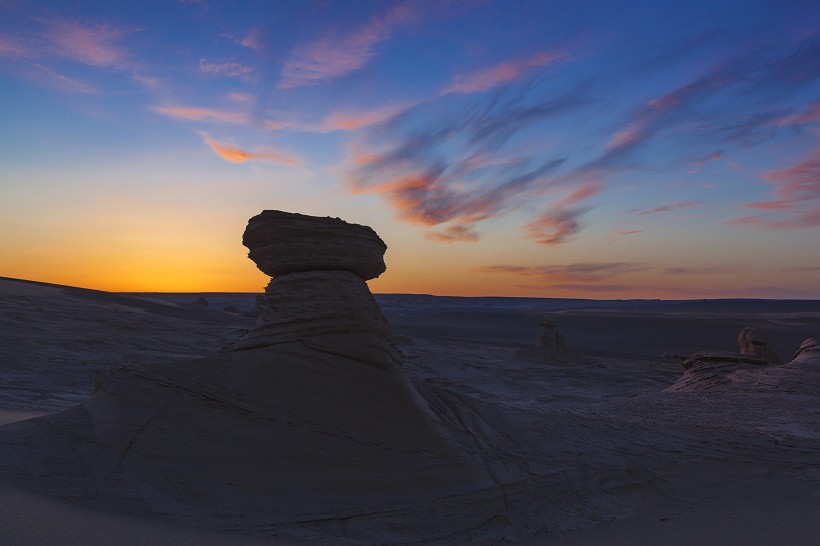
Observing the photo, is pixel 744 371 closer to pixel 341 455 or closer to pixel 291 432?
pixel 341 455

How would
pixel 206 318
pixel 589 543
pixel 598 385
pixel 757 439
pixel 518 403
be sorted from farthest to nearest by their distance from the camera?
pixel 206 318 → pixel 598 385 → pixel 518 403 → pixel 757 439 → pixel 589 543

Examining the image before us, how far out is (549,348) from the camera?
31297 mm

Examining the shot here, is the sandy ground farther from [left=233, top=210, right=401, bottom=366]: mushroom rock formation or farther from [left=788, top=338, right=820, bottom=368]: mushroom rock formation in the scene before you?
[left=788, top=338, right=820, bottom=368]: mushroom rock formation

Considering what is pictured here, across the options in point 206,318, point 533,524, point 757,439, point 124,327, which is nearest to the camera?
point 533,524

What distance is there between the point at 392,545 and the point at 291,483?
1.57m

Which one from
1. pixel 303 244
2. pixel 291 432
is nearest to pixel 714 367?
pixel 303 244

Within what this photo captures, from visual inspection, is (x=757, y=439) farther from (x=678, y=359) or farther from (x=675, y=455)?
(x=678, y=359)

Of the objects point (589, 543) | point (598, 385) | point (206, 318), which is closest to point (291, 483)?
point (589, 543)

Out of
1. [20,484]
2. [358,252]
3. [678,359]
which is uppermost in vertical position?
[358,252]

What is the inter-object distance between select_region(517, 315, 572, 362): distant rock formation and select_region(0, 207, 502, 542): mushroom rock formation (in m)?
22.0

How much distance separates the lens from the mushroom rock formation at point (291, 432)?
6.43 meters

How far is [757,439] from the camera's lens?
1113cm

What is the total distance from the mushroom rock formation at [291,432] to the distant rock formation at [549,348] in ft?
72.1

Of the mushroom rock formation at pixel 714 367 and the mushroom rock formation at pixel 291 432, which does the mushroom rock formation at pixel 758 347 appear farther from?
the mushroom rock formation at pixel 291 432
